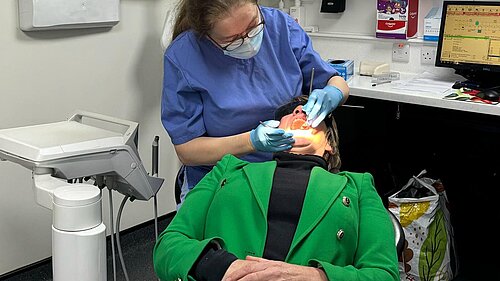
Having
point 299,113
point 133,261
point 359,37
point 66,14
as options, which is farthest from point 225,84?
point 359,37

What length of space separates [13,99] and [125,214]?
2.93 ft

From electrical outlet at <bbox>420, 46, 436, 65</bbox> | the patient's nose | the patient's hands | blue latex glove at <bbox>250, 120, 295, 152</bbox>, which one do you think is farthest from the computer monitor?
the patient's hands

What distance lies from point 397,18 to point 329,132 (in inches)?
64.2

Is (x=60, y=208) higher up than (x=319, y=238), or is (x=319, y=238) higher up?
(x=60, y=208)

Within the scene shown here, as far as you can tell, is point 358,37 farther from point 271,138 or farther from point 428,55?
point 271,138

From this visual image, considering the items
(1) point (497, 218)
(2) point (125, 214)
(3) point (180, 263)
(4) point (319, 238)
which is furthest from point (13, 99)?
(1) point (497, 218)

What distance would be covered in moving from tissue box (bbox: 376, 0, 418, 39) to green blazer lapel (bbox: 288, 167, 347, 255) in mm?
1889

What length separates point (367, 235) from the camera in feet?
4.14

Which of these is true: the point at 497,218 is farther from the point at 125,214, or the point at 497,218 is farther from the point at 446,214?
the point at 125,214

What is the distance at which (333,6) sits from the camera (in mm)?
3270

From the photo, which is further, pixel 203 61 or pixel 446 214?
pixel 446 214

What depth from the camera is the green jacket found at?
4.04 ft

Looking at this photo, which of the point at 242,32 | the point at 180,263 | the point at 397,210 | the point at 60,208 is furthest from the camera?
the point at 397,210

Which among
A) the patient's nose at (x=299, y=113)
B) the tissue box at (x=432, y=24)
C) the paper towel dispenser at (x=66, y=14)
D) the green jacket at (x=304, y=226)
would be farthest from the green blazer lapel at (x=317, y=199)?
the tissue box at (x=432, y=24)
